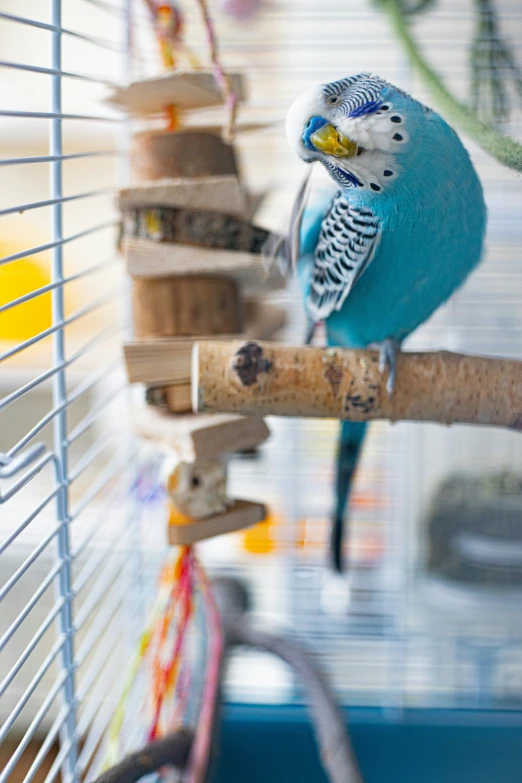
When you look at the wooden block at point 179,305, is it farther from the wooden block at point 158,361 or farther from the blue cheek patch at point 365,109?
the blue cheek patch at point 365,109

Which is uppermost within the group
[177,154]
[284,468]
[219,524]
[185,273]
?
[177,154]

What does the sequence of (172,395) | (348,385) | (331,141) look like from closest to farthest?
(331,141)
(348,385)
(172,395)

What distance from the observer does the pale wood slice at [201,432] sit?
61 centimetres

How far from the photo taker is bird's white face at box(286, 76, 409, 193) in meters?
0.41

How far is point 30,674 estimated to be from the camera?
4.83ft

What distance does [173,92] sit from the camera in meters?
0.63

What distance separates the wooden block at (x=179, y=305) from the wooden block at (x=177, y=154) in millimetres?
93

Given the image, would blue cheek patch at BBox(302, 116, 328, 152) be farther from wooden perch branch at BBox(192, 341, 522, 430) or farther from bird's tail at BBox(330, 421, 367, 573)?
bird's tail at BBox(330, 421, 367, 573)

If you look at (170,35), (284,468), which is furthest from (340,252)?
(284,468)

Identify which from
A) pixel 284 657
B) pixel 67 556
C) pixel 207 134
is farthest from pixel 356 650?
pixel 207 134

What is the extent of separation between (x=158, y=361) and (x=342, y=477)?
23 centimetres

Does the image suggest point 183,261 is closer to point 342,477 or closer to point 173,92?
point 173,92

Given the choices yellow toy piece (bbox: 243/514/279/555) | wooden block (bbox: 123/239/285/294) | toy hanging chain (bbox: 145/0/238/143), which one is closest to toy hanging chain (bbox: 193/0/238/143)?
toy hanging chain (bbox: 145/0/238/143)

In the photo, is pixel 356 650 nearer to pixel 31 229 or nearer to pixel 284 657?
pixel 284 657
